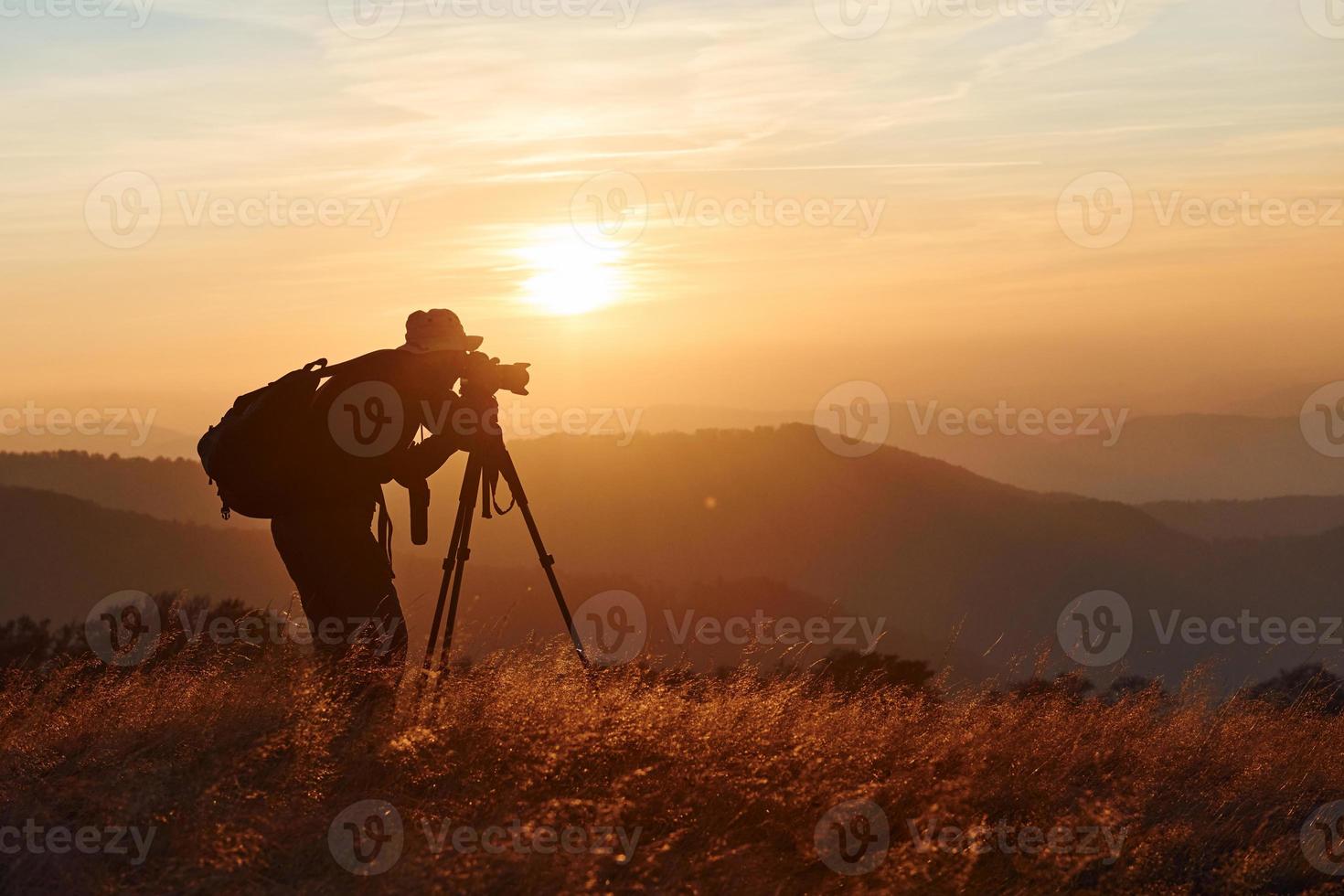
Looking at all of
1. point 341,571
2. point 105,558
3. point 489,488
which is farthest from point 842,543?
point 341,571

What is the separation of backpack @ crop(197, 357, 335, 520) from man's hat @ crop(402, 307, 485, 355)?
64 centimetres

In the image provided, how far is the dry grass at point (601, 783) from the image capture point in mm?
4973

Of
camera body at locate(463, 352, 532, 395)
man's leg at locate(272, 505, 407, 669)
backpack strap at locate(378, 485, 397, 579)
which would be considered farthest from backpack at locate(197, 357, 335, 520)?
camera body at locate(463, 352, 532, 395)

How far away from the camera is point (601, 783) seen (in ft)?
18.9

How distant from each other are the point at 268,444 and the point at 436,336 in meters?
1.19

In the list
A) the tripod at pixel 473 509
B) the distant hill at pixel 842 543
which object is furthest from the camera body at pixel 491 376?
the distant hill at pixel 842 543

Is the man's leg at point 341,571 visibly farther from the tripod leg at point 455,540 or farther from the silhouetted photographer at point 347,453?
the tripod leg at point 455,540

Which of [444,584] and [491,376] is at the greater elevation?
[491,376]

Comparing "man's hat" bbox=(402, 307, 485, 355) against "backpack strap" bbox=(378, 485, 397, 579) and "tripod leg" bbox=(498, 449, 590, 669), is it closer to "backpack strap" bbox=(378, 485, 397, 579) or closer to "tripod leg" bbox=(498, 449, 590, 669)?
"tripod leg" bbox=(498, 449, 590, 669)

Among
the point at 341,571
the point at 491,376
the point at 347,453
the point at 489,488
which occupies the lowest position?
the point at 341,571

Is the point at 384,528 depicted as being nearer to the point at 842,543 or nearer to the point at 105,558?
the point at 105,558

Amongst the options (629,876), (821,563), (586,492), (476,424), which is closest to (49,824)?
(629,876)

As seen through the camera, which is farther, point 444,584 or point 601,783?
point 444,584

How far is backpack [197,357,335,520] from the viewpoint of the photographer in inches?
276
